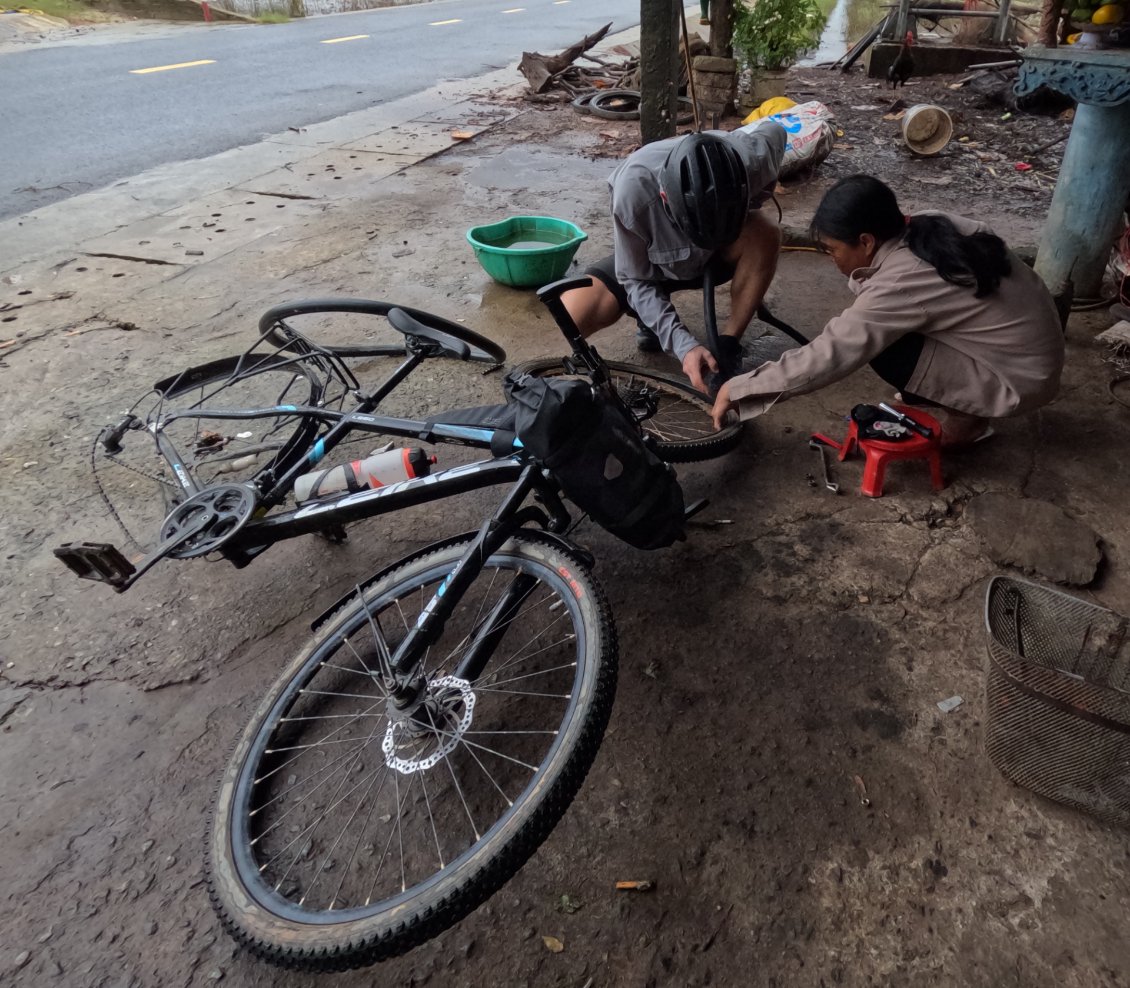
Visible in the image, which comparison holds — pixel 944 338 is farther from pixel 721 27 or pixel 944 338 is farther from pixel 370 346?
pixel 721 27

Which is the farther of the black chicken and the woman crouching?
the black chicken

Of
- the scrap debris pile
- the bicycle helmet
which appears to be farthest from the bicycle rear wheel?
the scrap debris pile

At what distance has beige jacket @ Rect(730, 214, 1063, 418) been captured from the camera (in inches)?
84.5

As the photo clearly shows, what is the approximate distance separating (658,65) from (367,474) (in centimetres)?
383

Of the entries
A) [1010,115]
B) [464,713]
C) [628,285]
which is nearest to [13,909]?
[464,713]

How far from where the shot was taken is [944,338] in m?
2.28

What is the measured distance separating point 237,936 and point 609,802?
79 cm

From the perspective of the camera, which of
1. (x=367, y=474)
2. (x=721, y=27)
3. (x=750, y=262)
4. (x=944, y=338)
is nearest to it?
(x=367, y=474)

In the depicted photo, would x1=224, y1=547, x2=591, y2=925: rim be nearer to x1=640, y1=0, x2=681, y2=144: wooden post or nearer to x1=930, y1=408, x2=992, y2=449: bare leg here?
x1=930, y1=408, x2=992, y2=449: bare leg

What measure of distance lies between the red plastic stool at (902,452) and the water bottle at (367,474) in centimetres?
147

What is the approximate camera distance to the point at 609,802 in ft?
5.42

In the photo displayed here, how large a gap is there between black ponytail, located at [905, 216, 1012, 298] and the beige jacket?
0.02 metres

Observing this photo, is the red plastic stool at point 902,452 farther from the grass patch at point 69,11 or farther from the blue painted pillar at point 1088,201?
the grass patch at point 69,11

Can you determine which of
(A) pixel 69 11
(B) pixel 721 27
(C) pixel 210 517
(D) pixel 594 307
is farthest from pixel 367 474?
(A) pixel 69 11
